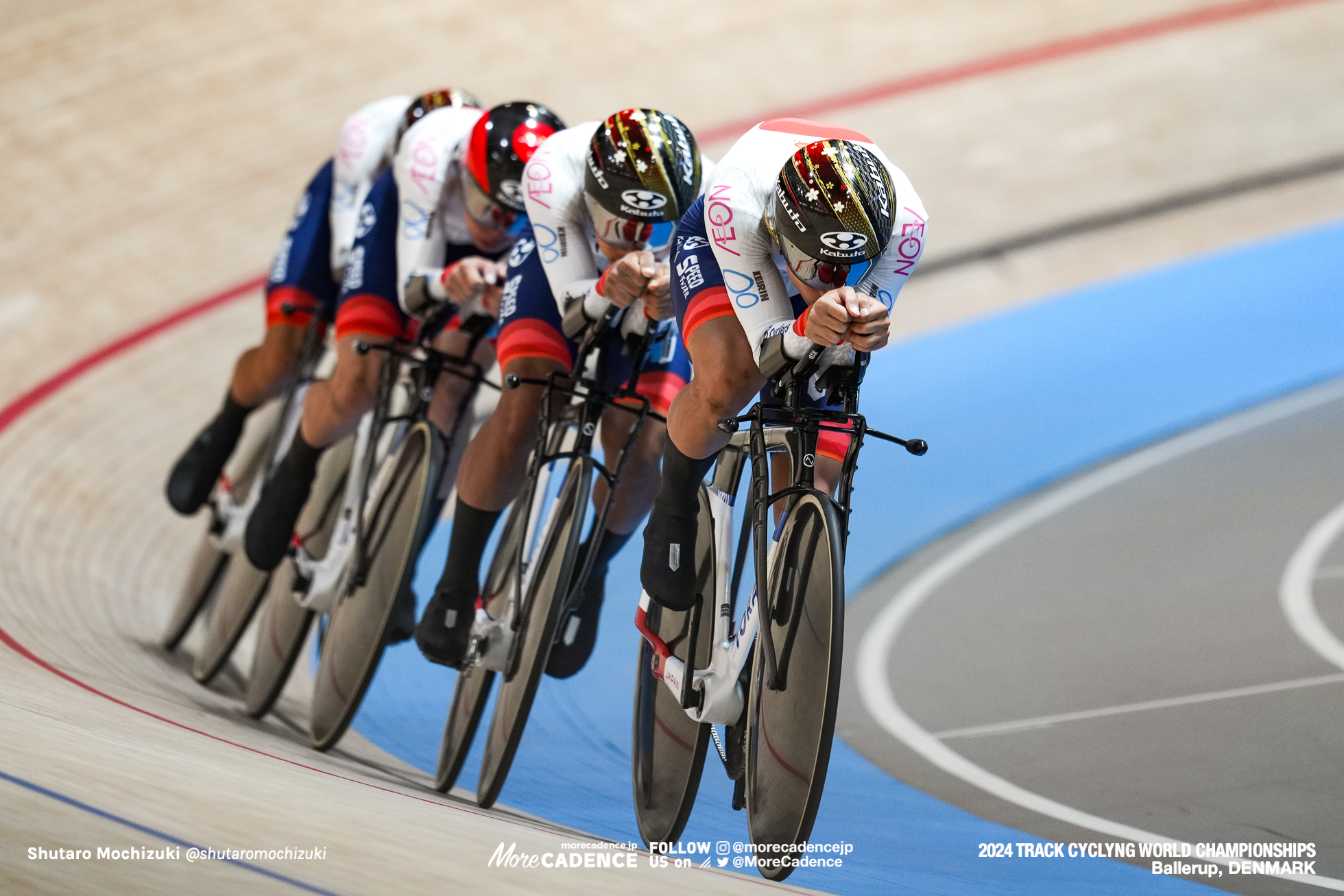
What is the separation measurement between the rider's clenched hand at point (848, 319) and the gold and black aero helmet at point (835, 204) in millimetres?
159

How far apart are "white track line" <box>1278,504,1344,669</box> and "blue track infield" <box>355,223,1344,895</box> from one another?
1177 mm

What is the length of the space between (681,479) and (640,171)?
65 cm

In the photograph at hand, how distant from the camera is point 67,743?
2.27m

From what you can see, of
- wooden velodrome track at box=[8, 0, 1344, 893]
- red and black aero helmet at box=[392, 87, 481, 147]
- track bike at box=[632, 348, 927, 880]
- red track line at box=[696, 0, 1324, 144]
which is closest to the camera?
track bike at box=[632, 348, 927, 880]

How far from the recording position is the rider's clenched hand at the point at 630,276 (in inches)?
110

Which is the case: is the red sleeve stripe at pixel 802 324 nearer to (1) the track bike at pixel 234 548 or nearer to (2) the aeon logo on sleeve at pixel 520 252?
(2) the aeon logo on sleeve at pixel 520 252

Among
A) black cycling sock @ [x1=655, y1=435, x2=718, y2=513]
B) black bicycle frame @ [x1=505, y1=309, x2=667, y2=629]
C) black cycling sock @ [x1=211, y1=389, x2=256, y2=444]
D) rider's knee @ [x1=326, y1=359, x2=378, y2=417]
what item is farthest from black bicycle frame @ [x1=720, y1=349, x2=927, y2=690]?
black cycling sock @ [x1=211, y1=389, x2=256, y2=444]

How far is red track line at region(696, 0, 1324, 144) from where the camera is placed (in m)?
7.91

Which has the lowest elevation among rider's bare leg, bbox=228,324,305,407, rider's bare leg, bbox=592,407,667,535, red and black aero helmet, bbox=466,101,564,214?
rider's bare leg, bbox=592,407,667,535

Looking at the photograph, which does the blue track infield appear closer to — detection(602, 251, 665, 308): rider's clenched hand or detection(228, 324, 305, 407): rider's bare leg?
detection(228, 324, 305, 407): rider's bare leg

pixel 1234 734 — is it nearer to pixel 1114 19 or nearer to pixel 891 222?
pixel 891 222

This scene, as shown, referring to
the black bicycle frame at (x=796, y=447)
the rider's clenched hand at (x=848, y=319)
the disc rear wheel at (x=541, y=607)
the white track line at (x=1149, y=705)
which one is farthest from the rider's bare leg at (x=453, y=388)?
the rider's clenched hand at (x=848, y=319)

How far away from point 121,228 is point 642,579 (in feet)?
16.1

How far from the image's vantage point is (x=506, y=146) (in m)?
3.38
